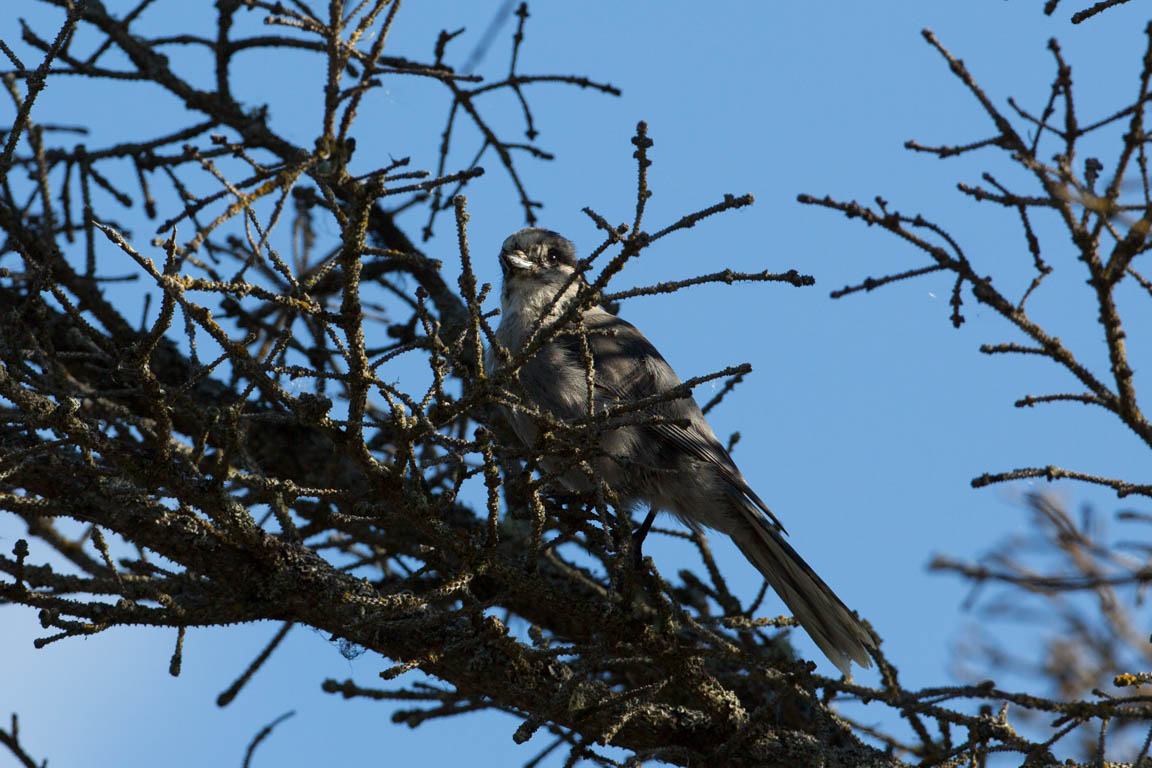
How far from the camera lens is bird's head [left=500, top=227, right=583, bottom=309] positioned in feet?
17.1

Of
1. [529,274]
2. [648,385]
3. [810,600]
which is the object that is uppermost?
[529,274]

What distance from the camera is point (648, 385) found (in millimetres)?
4852

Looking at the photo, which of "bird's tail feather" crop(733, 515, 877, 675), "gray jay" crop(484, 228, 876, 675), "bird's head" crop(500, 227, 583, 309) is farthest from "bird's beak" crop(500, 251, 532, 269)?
Result: "bird's tail feather" crop(733, 515, 877, 675)

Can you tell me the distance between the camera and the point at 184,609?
3.28 metres

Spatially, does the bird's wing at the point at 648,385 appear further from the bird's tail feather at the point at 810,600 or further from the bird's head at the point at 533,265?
the bird's head at the point at 533,265

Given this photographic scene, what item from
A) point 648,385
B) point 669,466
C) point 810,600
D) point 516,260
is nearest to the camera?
point 810,600

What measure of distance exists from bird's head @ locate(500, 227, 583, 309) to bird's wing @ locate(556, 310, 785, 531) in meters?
0.26

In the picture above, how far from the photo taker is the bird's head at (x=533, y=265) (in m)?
5.23

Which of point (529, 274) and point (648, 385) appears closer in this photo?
point (648, 385)

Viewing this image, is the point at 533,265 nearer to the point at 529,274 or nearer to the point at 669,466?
the point at 529,274

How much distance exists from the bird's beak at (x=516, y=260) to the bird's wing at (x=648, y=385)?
0.37 metres

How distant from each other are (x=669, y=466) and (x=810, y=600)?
0.74 meters

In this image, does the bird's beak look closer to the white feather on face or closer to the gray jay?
the white feather on face

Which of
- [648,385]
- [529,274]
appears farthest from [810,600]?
[529,274]
